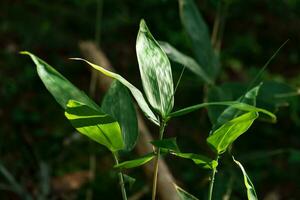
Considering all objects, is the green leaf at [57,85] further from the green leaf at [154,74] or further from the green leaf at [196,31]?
the green leaf at [196,31]

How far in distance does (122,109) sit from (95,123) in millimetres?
99

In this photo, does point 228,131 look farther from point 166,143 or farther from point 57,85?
point 57,85

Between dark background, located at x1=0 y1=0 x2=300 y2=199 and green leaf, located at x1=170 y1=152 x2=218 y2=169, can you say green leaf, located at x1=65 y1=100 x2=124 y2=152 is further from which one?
dark background, located at x1=0 y1=0 x2=300 y2=199

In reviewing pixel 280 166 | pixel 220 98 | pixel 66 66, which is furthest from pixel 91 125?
pixel 66 66

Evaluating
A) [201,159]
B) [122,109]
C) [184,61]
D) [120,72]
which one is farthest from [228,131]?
[120,72]

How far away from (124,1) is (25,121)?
2.49 ft

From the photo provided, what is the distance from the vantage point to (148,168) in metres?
1.23

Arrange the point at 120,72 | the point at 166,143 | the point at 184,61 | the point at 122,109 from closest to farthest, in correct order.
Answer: the point at 166,143
the point at 122,109
the point at 184,61
the point at 120,72

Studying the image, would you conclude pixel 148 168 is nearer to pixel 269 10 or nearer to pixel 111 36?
pixel 111 36

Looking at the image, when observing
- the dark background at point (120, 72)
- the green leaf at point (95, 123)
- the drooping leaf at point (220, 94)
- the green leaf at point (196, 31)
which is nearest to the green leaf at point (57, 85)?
the green leaf at point (95, 123)

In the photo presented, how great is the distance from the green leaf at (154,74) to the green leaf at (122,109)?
0.06 m

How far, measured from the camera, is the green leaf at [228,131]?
1.68 ft

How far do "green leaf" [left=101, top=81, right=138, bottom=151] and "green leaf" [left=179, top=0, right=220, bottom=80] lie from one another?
30 cm

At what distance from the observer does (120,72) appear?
2064 millimetres
